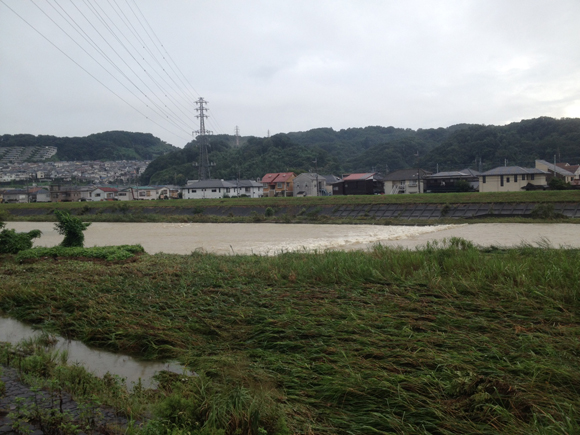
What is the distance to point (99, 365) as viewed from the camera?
5.76 m

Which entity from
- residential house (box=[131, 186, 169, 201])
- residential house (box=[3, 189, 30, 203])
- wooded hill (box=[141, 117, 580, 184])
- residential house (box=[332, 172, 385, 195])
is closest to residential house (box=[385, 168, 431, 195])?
residential house (box=[332, 172, 385, 195])

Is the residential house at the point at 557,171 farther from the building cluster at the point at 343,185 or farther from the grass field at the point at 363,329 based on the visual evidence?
the grass field at the point at 363,329

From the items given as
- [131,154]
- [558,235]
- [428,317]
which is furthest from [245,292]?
[131,154]

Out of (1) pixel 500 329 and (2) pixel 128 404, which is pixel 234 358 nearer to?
(2) pixel 128 404

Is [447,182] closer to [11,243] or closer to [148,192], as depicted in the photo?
[11,243]

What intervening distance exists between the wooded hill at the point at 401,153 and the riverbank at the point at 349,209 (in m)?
25.5

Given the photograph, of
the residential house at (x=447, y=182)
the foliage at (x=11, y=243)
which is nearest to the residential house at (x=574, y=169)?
the residential house at (x=447, y=182)

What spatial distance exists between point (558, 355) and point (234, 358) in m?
3.46

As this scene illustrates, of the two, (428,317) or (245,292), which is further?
(245,292)

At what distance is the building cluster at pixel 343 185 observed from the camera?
4056cm

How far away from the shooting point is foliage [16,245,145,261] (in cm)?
1296

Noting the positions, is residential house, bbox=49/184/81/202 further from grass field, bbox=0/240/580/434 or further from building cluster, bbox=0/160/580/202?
grass field, bbox=0/240/580/434

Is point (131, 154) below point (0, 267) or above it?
Answer: above

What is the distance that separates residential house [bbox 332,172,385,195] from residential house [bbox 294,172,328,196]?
16.5 feet
